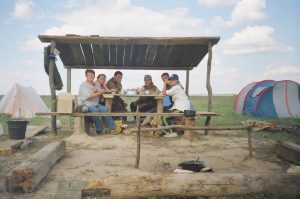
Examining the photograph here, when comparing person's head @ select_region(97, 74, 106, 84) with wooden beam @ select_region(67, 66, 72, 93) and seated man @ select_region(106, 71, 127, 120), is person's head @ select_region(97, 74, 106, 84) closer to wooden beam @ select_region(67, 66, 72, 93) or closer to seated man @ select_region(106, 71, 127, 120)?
seated man @ select_region(106, 71, 127, 120)

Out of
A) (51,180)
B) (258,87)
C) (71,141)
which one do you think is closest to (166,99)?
(71,141)

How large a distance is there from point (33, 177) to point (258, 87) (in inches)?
556

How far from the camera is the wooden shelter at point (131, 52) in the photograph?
29.1 ft

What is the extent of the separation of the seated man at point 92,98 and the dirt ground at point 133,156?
1.57ft

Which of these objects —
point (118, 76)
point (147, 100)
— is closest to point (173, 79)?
point (147, 100)

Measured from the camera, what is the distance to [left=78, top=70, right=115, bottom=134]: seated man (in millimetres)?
9234

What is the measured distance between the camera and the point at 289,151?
6.28 metres

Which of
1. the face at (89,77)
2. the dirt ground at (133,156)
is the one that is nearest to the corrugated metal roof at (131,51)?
the face at (89,77)

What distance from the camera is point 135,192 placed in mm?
3986

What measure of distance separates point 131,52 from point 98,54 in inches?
40.9

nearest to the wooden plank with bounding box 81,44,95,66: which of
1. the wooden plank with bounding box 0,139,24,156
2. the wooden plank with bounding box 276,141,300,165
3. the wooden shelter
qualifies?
the wooden shelter

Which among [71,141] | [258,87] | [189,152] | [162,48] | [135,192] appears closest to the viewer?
[135,192]

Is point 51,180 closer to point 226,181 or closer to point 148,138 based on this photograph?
point 226,181

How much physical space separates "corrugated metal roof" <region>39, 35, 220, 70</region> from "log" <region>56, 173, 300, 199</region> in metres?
5.29
